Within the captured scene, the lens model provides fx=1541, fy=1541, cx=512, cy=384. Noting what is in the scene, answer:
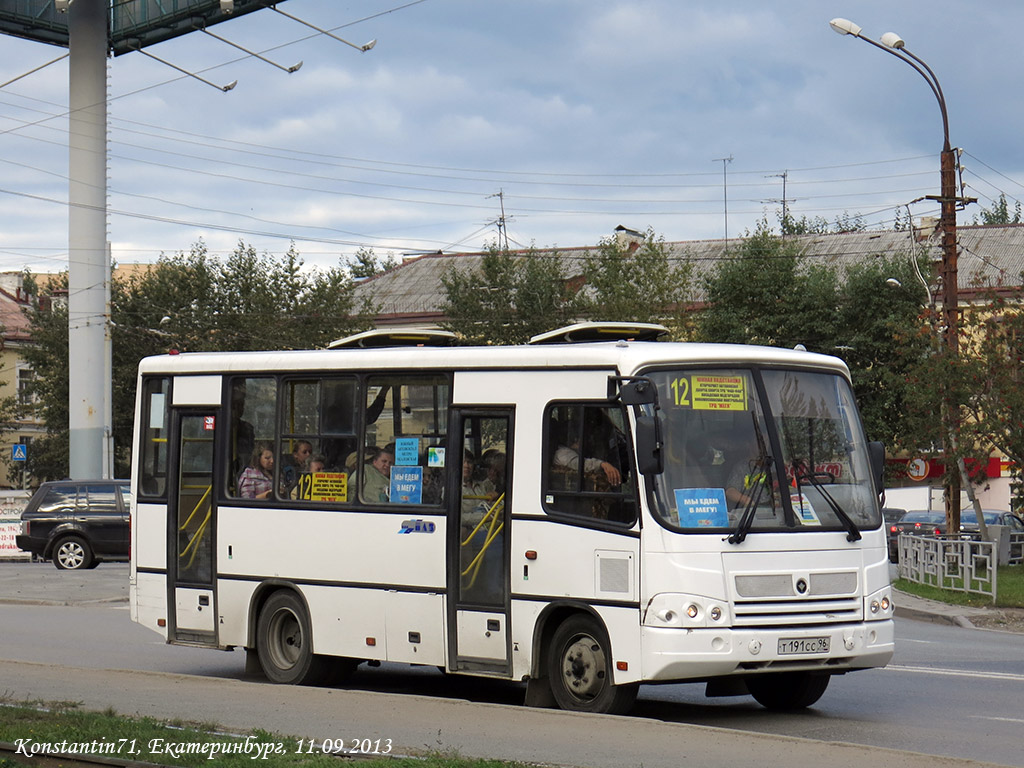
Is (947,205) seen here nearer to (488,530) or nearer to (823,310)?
(488,530)

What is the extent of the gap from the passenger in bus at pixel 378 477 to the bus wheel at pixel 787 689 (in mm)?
3302

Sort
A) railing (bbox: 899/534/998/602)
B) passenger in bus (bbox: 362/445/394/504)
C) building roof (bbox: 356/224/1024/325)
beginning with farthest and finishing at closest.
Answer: building roof (bbox: 356/224/1024/325), railing (bbox: 899/534/998/602), passenger in bus (bbox: 362/445/394/504)

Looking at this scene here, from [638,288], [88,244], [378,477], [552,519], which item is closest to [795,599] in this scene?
[552,519]


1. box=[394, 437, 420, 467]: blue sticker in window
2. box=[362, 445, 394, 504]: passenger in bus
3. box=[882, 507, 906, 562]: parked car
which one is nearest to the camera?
box=[394, 437, 420, 467]: blue sticker in window

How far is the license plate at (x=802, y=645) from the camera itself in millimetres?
10500

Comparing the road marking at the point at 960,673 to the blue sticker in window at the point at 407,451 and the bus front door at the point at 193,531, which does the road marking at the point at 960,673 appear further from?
the bus front door at the point at 193,531

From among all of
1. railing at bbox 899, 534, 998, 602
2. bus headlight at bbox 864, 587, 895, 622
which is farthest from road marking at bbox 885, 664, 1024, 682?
railing at bbox 899, 534, 998, 602

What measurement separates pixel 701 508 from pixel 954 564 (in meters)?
16.9

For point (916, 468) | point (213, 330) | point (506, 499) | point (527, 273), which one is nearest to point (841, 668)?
point (506, 499)

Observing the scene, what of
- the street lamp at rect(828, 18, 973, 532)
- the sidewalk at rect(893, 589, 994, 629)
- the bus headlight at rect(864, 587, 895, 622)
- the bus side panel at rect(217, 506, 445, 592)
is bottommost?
the sidewalk at rect(893, 589, 994, 629)

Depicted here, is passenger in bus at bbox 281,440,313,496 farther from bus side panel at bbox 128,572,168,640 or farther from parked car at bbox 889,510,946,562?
parked car at bbox 889,510,946,562

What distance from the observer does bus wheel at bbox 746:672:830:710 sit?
1158 centimetres

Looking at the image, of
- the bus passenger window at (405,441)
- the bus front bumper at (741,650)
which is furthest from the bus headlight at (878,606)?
the bus passenger window at (405,441)

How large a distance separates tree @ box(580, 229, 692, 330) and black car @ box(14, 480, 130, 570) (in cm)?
2630
